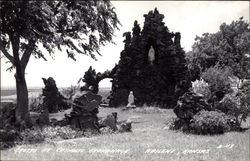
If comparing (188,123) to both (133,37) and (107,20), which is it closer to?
(107,20)

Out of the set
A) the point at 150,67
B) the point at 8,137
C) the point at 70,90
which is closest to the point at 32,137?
the point at 8,137

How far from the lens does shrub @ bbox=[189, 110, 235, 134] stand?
19.0m

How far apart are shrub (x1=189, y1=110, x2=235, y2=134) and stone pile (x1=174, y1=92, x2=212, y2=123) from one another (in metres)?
0.75

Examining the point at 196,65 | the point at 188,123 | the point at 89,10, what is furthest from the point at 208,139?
the point at 196,65

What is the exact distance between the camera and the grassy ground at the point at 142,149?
12.7 m

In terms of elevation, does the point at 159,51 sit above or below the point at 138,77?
above

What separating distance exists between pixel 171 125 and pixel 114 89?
20.8m

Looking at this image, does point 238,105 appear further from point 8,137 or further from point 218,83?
point 8,137

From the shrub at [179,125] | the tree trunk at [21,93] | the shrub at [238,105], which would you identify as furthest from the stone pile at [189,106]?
the tree trunk at [21,93]

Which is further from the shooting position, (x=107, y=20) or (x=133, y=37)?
(x=133, y=37)

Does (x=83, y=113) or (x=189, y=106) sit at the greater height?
(x=189, y=106)

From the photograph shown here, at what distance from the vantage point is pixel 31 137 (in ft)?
52.9

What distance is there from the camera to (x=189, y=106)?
2055 cm

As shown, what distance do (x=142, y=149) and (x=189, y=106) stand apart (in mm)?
6981
